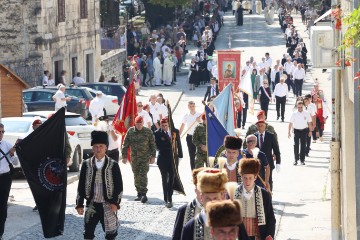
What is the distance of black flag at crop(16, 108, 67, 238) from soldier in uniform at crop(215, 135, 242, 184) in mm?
3551

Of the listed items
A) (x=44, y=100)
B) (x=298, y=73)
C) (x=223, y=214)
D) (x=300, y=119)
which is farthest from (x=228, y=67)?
(x=223, y=214)

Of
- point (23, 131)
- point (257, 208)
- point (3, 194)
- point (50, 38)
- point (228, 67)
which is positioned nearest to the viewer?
point (257, 208)

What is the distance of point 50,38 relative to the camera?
156ft

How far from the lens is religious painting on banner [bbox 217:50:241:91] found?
3666cm

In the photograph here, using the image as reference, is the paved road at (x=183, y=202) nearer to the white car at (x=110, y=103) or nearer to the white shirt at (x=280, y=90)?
the white shirt at (x=280, y=90)

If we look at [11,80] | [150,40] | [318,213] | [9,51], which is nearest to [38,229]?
[318,213]

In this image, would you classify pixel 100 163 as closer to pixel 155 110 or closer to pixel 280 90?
pixel 155 110

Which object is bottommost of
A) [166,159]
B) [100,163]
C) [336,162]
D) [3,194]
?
[166,159]

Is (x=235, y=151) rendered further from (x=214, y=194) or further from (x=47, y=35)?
(x=47, y=35)

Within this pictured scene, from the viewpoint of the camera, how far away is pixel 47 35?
47.3m

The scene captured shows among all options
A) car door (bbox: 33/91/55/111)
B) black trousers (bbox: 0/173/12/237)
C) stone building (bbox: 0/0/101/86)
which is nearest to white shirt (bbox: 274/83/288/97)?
car door (bbox: 33/91/55/111)

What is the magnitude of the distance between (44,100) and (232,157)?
2412 centimetres

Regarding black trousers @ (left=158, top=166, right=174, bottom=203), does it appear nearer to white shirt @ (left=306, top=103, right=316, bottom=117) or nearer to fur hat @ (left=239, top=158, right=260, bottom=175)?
fur hat @ (left=239, top=158, right=260, bottom=175)

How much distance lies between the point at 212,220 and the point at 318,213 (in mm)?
12730
